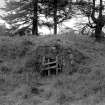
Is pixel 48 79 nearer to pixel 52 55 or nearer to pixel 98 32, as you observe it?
pixel 52 55

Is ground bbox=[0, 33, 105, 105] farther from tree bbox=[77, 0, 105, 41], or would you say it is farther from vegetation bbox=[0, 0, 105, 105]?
tree bbox=[77, 0, 105, 41]

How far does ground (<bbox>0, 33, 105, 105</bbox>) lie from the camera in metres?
7.49

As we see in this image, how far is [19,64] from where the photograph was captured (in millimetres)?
11383

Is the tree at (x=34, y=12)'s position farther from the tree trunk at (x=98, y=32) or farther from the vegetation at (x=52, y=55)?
the tree trunk at (x=98, y=32)

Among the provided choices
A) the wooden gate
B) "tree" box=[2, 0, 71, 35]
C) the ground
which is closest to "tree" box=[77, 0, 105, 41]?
the ground

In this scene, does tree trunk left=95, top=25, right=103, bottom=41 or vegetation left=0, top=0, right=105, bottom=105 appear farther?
tree trunk left=95, top=25, right=103, bottom=41

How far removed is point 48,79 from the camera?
10.1 meters

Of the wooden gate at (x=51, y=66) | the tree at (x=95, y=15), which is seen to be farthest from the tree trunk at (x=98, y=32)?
the wooden gate at (x=51, y=66)

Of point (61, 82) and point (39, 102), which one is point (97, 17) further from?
point (39, 102)

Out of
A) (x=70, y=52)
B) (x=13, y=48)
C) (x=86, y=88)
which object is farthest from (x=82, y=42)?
(x=86, y=88)

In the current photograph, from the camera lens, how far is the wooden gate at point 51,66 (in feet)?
35.7

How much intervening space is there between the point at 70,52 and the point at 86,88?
3.73 m

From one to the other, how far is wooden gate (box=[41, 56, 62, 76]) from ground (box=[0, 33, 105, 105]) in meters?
0.59

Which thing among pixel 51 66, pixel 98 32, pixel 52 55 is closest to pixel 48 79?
pixel 51 66
